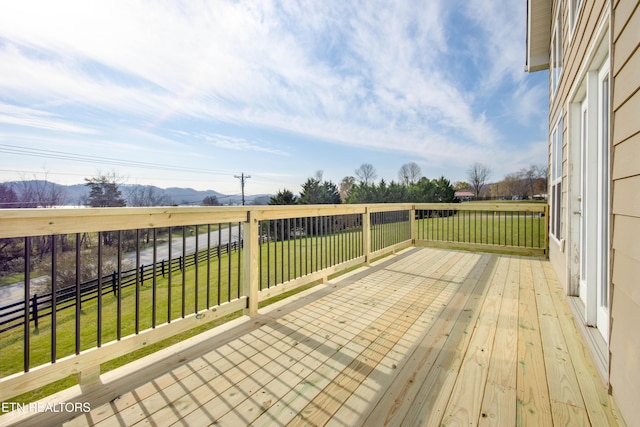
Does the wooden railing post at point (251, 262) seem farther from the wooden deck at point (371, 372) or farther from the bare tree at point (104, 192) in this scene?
the bare tree at point (104, 192)

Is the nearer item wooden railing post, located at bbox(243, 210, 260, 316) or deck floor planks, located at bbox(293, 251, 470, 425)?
deck floor planks, located at bbox(293, 251, 470, 425)

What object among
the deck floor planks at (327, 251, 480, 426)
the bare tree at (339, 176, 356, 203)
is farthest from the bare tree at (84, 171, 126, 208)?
the bare tree at (339, 176, 356, 203)

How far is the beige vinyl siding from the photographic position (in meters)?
1.02

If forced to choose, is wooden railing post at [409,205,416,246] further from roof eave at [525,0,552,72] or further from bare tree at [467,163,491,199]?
bare tree at [467,163,491,199]

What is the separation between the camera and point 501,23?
5828 millimetres

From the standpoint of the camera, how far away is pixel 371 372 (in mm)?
1591

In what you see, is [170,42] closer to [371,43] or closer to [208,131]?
[371,43]

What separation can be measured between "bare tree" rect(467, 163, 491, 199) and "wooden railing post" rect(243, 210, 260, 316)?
3389 cm

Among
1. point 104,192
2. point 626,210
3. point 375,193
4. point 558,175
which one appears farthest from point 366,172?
point 626,210

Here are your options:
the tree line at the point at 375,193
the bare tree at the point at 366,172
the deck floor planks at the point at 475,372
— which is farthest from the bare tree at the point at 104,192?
the bare tree at the point at 366,172

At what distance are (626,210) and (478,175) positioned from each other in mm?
34969

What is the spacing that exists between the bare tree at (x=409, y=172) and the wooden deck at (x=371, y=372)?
90.0 feet

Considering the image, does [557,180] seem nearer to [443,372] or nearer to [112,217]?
[443,372]

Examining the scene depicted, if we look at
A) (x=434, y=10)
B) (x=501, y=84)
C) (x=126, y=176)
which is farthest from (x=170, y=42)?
(x=126, y=176)
